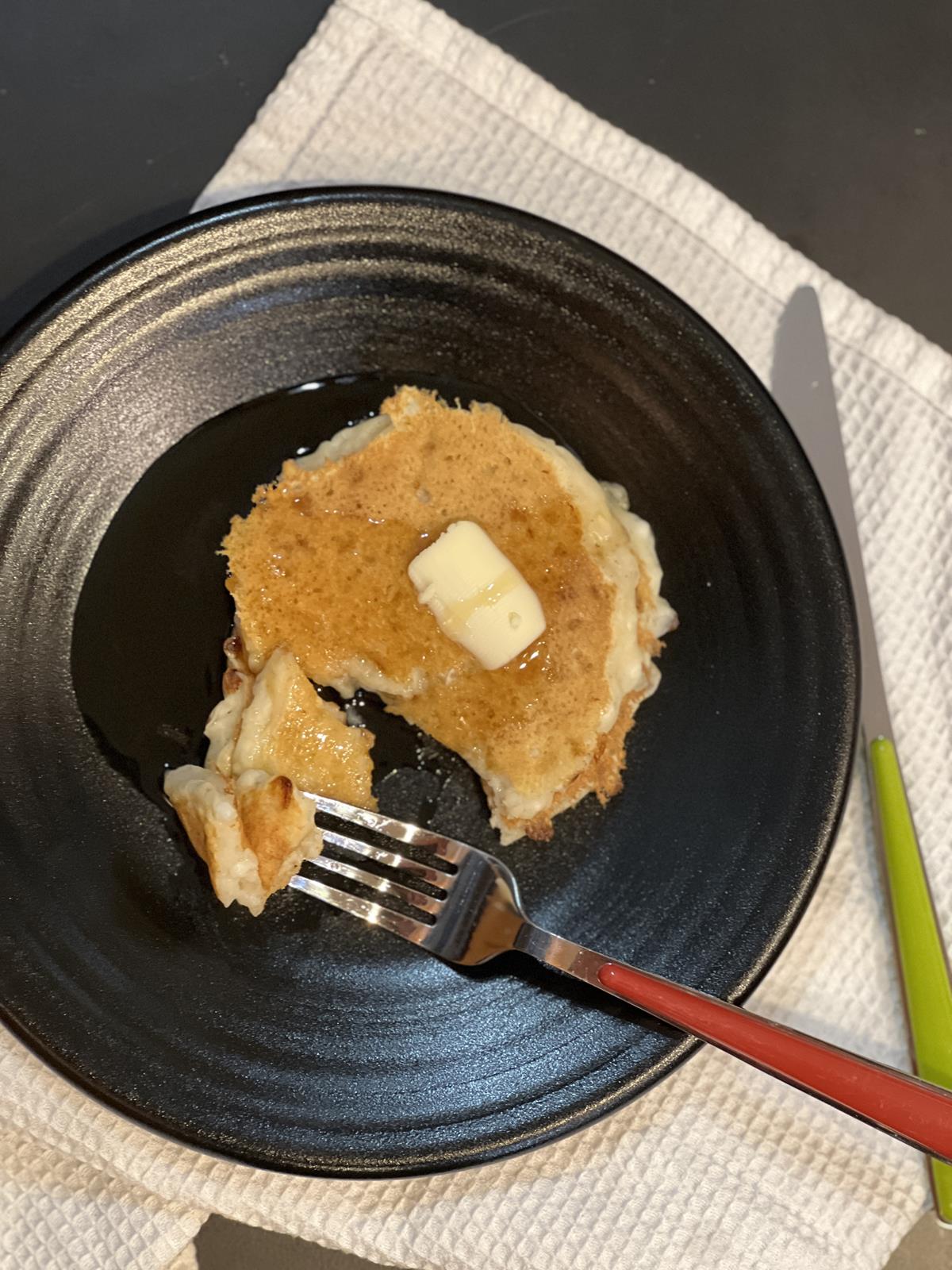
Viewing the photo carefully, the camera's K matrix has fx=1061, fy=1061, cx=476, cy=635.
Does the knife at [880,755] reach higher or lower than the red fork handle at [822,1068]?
higher

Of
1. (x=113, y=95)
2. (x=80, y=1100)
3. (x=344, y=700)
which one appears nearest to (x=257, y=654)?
(x=344, y=700)

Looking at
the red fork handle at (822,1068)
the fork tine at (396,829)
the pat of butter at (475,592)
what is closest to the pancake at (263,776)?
the fork tine at (396,829)

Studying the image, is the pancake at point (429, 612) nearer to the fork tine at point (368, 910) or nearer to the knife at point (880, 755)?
the fork tine at point (368, 910)

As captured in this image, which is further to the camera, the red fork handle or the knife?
the knife

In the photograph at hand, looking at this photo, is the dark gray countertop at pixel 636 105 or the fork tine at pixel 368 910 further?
the dark gray countertop at pixel 636 105

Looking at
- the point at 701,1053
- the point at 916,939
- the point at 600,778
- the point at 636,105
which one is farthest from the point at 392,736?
the point at 636,105

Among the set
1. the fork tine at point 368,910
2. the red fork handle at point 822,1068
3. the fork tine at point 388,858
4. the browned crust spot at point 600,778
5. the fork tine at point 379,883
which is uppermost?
the browned crust spot at point 600,778

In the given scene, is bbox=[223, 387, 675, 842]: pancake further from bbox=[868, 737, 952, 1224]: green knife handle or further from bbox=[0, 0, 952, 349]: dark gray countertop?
bbox=[0, 0, 952, 349]: dark gray countertop

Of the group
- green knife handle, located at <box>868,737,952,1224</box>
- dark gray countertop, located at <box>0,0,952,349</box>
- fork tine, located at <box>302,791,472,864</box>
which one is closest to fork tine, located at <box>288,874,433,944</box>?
fork tine, located at <box>302,791,472,864</box>

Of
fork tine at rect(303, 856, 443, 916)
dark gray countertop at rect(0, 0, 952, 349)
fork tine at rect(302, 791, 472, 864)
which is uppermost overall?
dark gray countertop at rect(0, 0, 952, 349)
